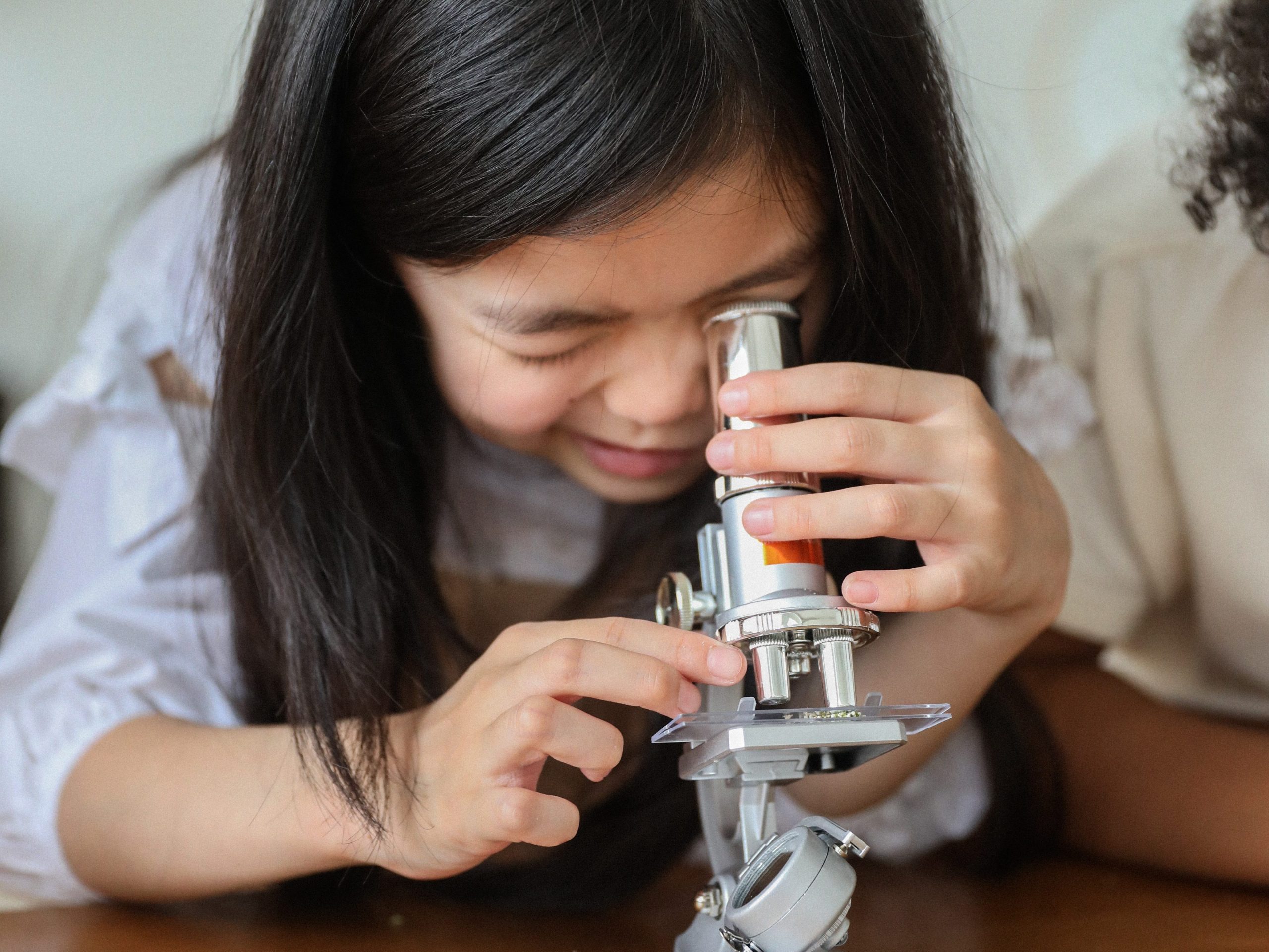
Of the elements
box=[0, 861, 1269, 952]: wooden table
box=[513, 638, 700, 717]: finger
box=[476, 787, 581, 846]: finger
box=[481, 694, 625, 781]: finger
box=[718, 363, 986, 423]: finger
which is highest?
box=[718, 363, 986, 423]: finger

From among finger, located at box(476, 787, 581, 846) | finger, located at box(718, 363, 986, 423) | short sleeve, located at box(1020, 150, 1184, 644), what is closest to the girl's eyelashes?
finger, located at box(718, 363, 986, 423)

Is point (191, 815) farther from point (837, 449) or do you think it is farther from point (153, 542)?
point (837, 449)

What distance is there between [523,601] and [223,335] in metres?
0.26

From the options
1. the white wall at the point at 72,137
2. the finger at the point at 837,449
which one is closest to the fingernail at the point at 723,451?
the finger at the point at 837,449

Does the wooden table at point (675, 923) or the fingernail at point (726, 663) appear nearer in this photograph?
the fingernail at point (726, 663)

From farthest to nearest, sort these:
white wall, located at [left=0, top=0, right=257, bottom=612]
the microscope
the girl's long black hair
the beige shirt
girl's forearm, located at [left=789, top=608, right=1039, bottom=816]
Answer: white wall, located at [left=0, top=0, right=257, bottom=612] < the beige shirt < girl's forearm, located at [left=789, top=608, right=1039, bottom=816] < the girl's long black hair < the microscope

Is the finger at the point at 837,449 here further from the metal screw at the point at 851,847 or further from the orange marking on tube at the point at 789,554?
the metal screw at the point at 851,847

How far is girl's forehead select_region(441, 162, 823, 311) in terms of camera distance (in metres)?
0.54

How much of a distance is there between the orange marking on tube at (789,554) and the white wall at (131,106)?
2.68 feet

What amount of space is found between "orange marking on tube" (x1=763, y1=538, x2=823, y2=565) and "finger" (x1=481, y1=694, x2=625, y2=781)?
0.32 feet

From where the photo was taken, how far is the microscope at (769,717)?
16.3 inches

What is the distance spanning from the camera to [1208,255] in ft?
2.64

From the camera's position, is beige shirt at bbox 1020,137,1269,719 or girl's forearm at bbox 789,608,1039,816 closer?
girl's forearm at bbox 789,608,1039,816

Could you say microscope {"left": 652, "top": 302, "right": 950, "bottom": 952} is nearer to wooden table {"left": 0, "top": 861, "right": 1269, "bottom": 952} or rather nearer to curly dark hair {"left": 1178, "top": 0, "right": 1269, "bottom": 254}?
wooden table {"left": 0, "top": 861, "right": 1269, "bottom": 952}
